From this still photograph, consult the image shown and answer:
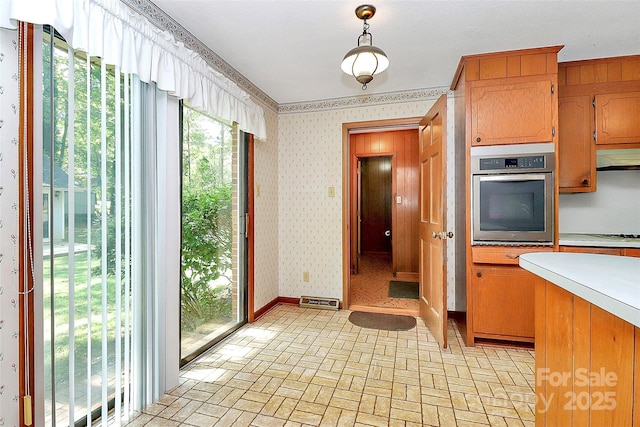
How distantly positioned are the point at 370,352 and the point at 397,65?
2.57 m

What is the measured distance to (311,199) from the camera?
3674mm

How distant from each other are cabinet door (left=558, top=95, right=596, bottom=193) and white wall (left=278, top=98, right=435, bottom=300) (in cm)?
177

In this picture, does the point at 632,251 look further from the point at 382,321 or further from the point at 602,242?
the point at 382,321

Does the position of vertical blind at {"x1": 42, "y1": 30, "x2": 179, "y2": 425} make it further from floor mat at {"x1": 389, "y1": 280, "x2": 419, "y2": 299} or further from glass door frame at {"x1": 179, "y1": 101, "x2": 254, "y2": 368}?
floor mat at {"x1": 389, "y1": 280, "x2": 419, "y2": 299}

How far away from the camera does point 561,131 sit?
2.69m

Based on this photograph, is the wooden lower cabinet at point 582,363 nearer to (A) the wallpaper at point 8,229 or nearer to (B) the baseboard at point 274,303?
(A) the wallpaper at point 8,229

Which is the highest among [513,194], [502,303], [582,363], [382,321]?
[513,194]

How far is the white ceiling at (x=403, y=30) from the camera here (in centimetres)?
187

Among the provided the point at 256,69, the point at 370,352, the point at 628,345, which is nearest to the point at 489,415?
the point at 370,352

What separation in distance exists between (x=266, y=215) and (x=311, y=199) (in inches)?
23.7

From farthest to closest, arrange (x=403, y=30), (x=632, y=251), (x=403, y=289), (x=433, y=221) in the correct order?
(x=403, y=289) → (x=433, y=221) → (x=632, y=251) → (x=403, y=30)

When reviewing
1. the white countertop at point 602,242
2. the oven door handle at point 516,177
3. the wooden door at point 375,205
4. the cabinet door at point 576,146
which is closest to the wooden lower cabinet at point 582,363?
the oven door handle at point 516,177

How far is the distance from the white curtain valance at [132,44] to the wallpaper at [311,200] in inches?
48.3

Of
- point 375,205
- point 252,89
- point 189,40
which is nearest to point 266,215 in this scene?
point 252,89
